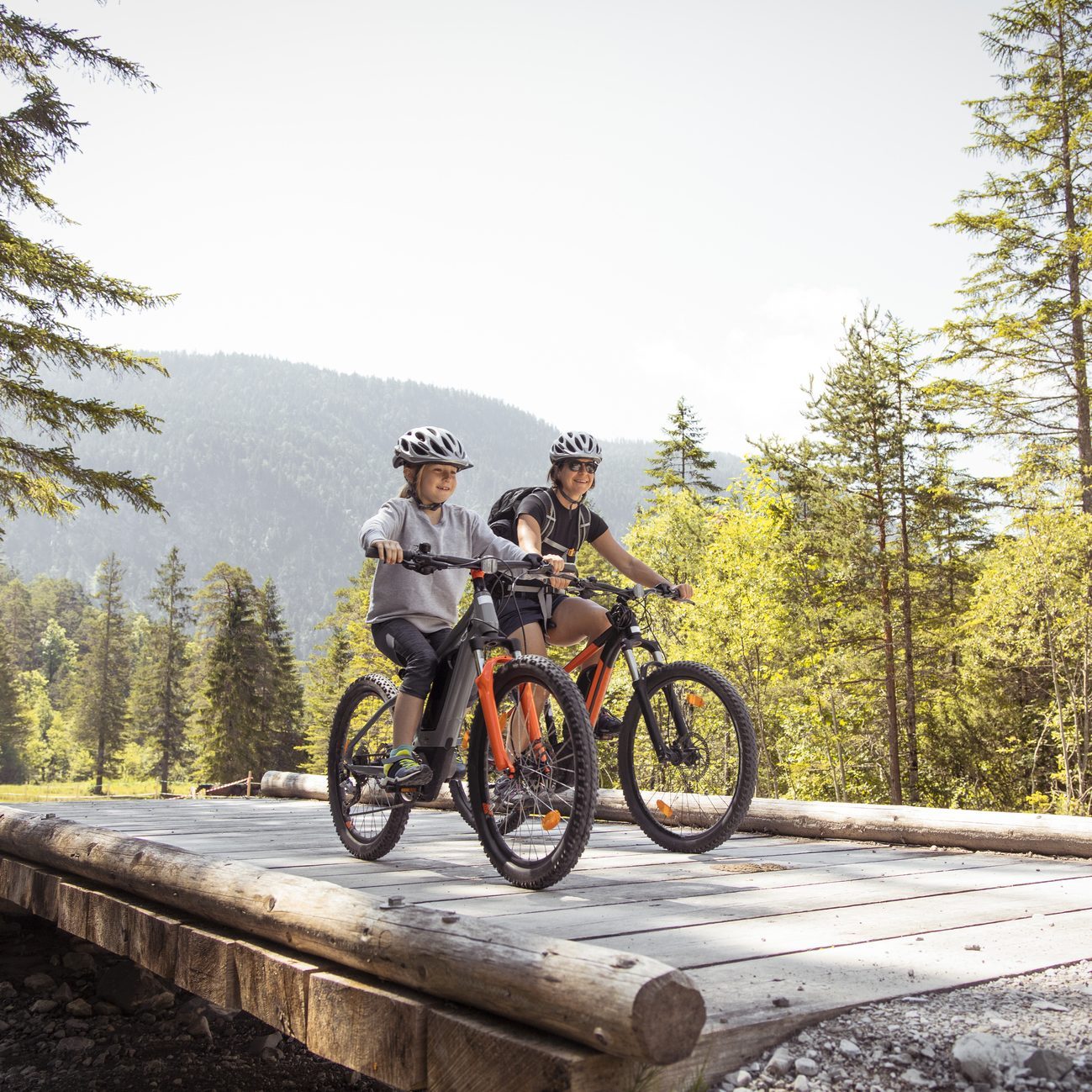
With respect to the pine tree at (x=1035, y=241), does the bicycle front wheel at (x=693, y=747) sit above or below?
below

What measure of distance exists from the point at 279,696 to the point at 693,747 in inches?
2098

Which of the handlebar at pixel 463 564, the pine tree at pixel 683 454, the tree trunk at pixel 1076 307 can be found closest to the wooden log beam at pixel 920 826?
the handlebar at pixel 463 564

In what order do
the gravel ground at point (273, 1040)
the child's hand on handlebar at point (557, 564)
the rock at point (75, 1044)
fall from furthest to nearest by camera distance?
the rock at point (75, 1044)
the child's hand on handlebar at point (557, 564)
the gravel ground at point (273, 1040)

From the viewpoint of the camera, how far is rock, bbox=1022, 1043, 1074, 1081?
7.08ft

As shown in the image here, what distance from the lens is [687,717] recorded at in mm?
5250

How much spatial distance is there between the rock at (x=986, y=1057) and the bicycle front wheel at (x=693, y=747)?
9.04ft

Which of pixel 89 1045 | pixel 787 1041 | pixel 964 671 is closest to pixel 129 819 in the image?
pixel 89 1045

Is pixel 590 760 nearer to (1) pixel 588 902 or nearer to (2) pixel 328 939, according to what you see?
(1) pixel 588 902

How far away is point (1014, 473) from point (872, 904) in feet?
69.8

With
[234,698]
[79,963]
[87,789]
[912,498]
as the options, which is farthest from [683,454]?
[87,789]

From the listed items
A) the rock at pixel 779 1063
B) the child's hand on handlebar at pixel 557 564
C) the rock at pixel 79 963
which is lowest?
the rock at pixel 79 963

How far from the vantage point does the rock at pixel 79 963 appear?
7707 millimetres

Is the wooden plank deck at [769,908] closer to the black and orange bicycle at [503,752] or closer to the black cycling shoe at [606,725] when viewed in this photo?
the black and orange bicycle at [503,752]

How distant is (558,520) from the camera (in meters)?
5.98
